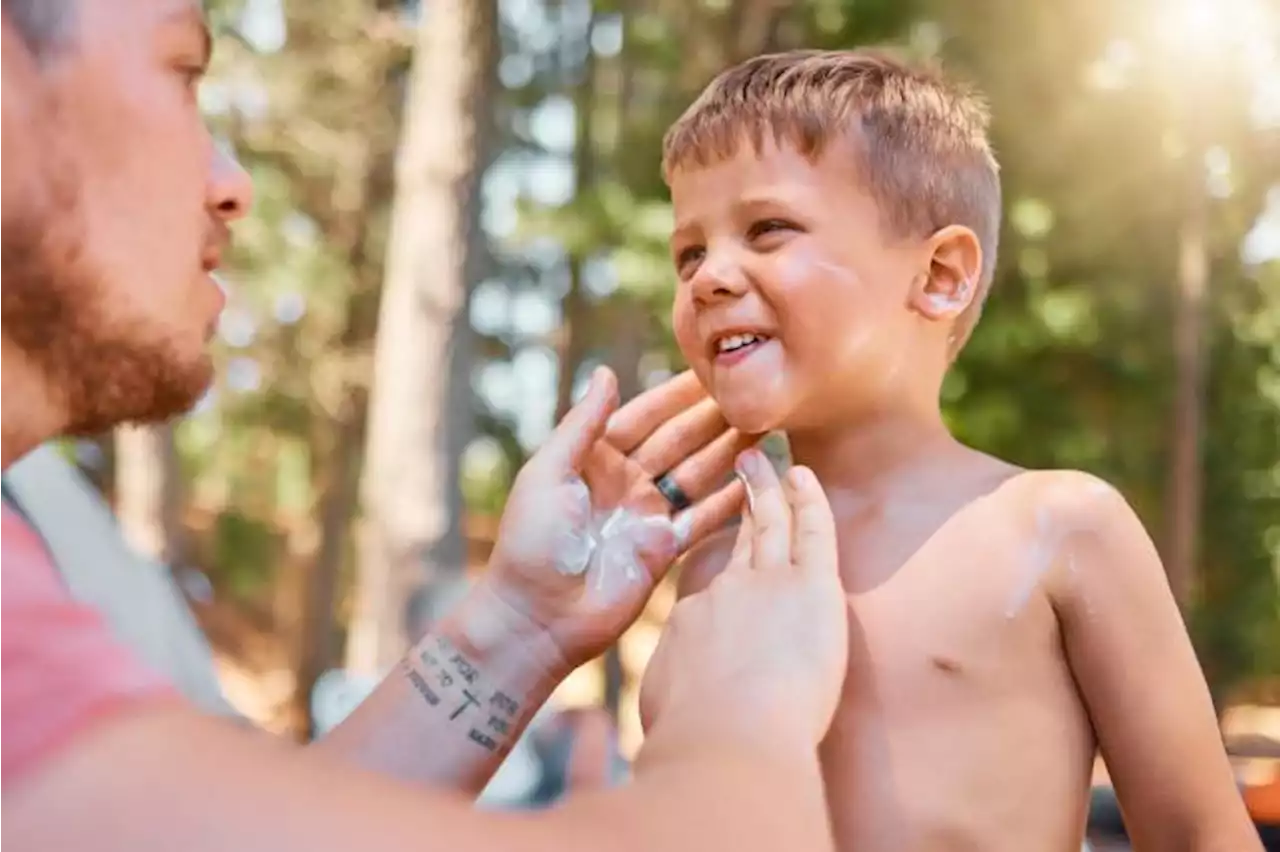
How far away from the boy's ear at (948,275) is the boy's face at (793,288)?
0.08 ft

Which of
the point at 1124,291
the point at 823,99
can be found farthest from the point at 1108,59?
the point at 823,99

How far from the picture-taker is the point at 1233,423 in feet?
20.7

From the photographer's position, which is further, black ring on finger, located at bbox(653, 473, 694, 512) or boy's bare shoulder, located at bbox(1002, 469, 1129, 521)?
black ring on finger, located at bbox(653, 473, 694, 512)

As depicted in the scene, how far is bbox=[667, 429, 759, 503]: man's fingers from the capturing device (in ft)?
4.18

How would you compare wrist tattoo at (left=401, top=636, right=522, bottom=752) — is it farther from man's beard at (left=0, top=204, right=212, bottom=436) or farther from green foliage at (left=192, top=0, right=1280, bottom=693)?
green foliage at (left=192, top=0, right=1280, bottom=693)

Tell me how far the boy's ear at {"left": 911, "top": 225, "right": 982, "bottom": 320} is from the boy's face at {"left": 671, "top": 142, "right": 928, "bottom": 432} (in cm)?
2

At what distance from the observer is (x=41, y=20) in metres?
0.74

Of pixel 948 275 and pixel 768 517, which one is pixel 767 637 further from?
pixel 948 275

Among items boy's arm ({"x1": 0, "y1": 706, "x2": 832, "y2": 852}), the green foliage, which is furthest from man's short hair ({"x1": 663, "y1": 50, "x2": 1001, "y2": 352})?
the green foliage

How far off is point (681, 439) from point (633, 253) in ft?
12.3

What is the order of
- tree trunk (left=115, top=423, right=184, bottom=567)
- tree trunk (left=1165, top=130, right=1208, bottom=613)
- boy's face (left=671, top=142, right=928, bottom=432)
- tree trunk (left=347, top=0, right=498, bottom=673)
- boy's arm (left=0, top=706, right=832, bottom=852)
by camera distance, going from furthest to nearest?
tree trunk (left=115, top=423, right=184, bottom=567) → tree trunk (left=1165, top=130, right=1208, bottom=613) → tree trunk (left=347, top=0, right=498, bottom=673) → boy's face (left=671, top=142, right=928, bottom=432) → boy's arm (left=0, top=706, right=832, bottom=852)

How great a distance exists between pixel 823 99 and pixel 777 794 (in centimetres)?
66

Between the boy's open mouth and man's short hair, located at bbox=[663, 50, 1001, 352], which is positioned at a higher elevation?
man's short hair, located at bbox=[663, 50, 1001, 352]

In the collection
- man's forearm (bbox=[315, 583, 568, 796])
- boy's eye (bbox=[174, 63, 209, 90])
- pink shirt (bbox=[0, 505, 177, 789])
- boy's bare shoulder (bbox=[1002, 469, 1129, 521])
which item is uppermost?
boy's eye (bbox=[174, 63, 209, 90])
